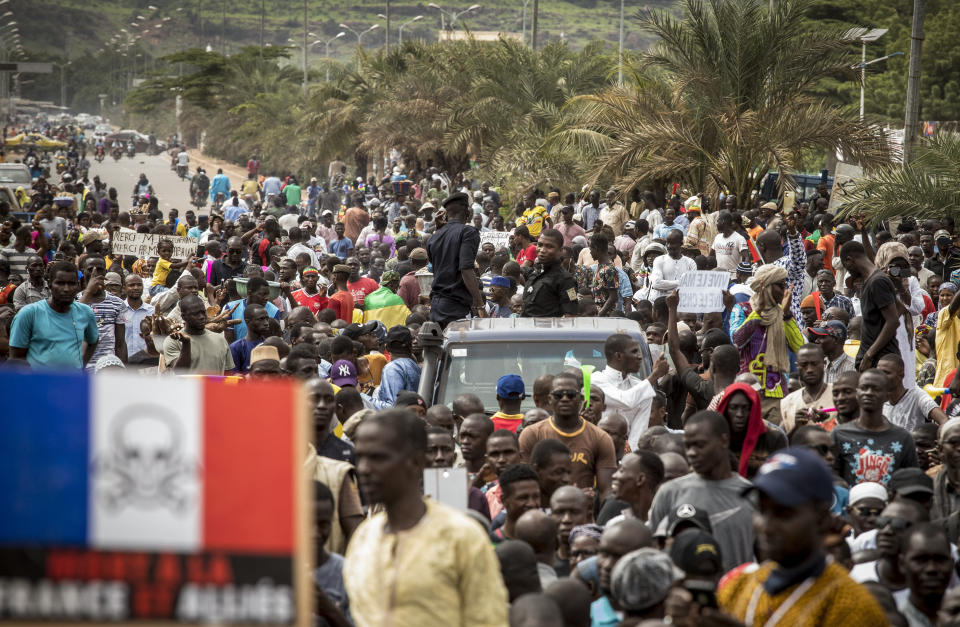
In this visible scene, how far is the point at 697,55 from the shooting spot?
2342cm

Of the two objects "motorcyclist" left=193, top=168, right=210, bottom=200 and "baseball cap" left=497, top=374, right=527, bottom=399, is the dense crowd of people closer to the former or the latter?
"baseball cap" left=497, top=374, right=527, bottom=399

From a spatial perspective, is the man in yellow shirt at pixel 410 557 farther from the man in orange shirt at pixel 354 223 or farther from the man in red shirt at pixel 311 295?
the man in orange shirt at pixel 354 223

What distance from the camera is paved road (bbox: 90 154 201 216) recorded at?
52.8 m

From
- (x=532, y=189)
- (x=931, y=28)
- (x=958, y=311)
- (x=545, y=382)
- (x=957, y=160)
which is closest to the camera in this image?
(x=545, y=382)

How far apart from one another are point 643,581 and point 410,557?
94 cm

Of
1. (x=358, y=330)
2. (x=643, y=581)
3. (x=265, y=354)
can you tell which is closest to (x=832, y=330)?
(x=358, y=330)

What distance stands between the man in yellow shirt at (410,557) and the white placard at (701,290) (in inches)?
309

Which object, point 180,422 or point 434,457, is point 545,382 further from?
point 180,422

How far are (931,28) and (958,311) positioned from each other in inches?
1616

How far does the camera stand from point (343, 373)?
9859 millimetres

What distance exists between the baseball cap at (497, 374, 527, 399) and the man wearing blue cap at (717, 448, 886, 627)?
4.47 m

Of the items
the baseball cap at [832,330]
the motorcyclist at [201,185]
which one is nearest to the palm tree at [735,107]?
the baseball cap at [832,330]

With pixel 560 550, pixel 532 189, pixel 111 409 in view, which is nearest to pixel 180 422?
pixel 111 409

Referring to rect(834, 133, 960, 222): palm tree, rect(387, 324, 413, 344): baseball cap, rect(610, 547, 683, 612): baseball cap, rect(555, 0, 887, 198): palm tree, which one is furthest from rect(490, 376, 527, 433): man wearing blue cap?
rect(555, 0, 887, 198): palm tree
